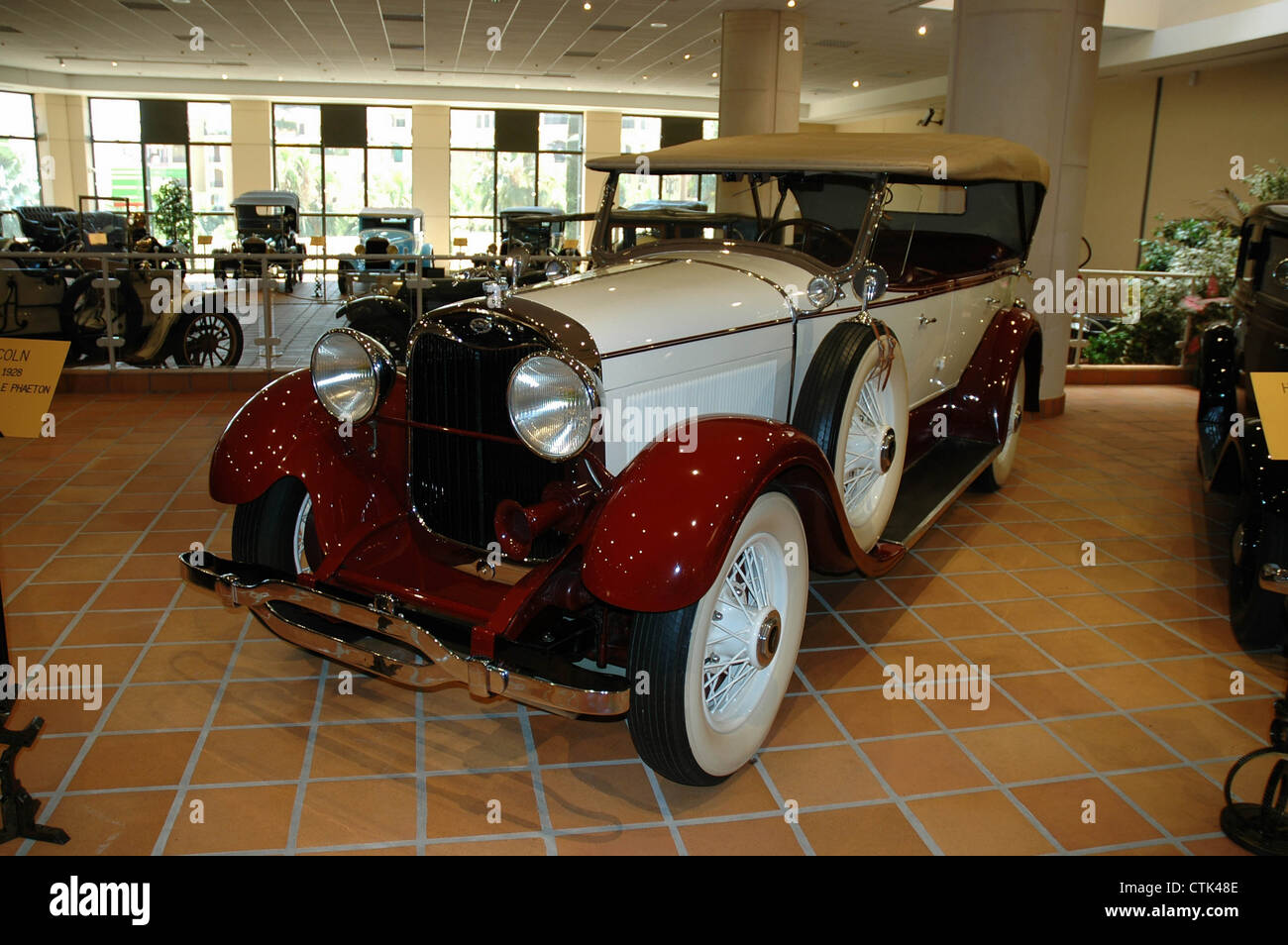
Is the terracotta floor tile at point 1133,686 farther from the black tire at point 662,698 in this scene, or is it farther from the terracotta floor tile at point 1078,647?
the black tire at point 662,698

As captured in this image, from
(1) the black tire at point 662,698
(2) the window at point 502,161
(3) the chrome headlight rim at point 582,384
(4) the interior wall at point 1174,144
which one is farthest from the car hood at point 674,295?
(2) the window at point 502,161

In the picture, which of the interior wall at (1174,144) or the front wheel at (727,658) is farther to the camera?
the interior wall at (1174,144)

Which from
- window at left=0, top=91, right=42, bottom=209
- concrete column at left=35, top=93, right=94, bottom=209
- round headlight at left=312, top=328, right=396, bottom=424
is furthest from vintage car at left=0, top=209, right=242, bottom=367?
concrete column at left=35, top=93, right=94, bottom=209

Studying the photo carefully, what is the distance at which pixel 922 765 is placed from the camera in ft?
9.66

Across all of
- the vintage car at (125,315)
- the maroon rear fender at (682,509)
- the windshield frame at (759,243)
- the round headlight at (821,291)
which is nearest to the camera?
the maroon rear fender at (682,509)

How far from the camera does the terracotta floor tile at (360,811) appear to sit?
2.52m

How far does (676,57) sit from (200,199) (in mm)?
12634

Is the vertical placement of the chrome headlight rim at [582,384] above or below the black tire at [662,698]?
above

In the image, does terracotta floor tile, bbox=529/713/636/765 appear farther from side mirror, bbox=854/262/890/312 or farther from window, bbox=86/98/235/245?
window, bbox=86/98/235/245

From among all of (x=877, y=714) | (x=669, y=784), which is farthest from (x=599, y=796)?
(x=877, y=714)

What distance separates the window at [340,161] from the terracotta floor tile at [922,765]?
74.6 feet

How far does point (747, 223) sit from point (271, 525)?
7.89ft

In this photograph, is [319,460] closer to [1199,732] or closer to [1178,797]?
[1178,797]
